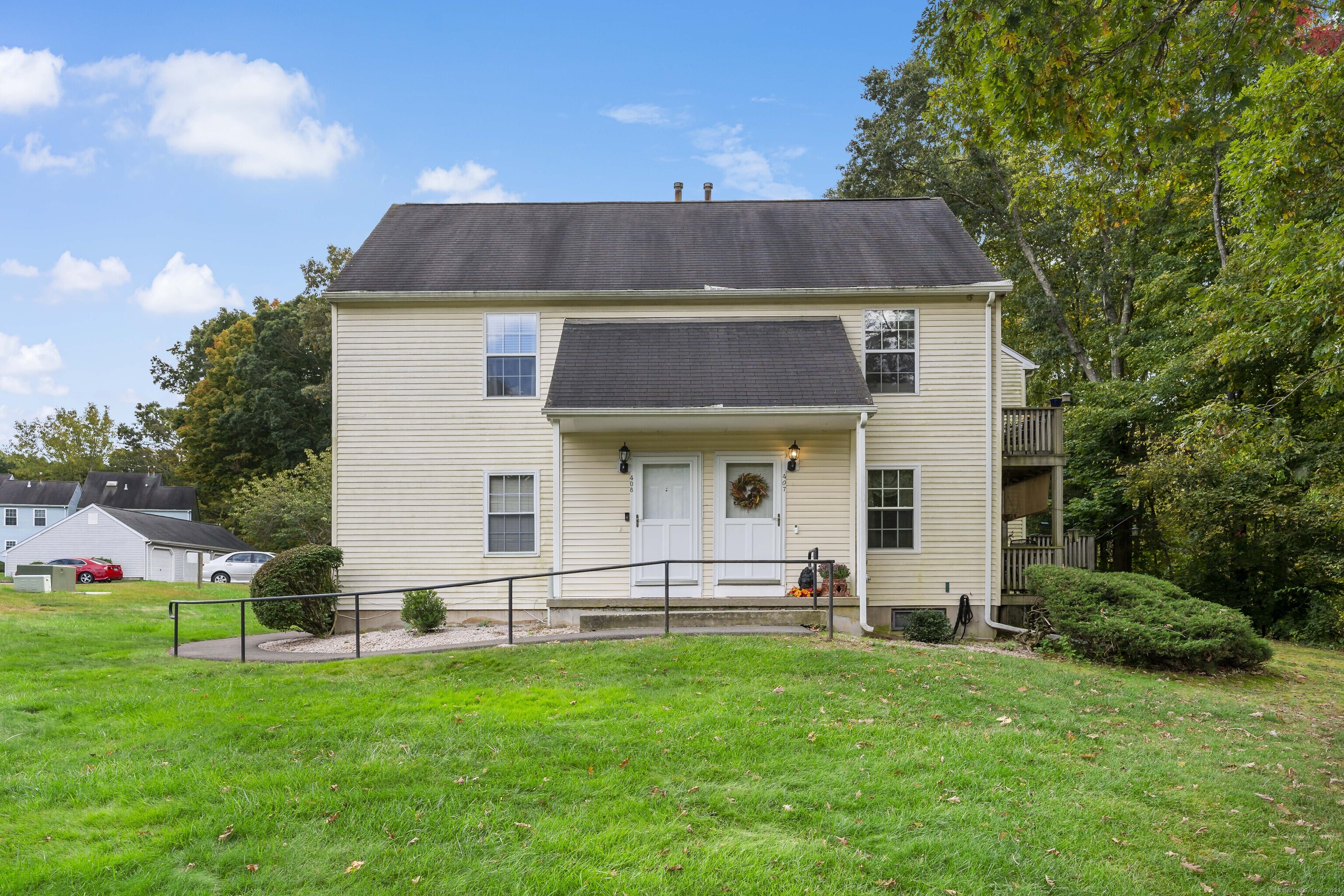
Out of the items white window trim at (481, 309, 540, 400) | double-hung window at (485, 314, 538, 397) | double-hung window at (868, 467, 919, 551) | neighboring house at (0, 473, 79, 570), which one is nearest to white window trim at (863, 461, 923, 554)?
double-hung window at (868, 467, 919, 551)

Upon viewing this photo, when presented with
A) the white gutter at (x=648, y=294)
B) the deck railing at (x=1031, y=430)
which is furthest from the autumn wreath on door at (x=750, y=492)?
the deck railing at (x=1031, y=430)

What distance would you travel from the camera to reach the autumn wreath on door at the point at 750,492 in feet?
38.8

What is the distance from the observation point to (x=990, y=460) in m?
12.3

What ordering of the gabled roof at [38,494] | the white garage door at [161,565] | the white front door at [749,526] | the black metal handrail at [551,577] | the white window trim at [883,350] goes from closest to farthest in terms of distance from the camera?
the black metal handrail at [551,577] → the white front door at [749,526] → the white window trim at [883,350] → the white garage door at [161,565] → the gabled roof at [38,494]

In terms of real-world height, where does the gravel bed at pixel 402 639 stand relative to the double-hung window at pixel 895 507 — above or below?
below

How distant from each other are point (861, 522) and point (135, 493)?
2189 inches

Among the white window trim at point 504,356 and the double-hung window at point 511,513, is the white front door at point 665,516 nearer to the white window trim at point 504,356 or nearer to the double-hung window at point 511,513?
the double-hung window at point 511,513

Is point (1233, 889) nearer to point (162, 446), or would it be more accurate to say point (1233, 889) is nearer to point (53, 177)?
point (53, 177)

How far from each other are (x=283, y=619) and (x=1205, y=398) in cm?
1966

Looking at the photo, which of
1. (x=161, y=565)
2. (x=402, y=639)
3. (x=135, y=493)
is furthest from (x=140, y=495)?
(x=402, y=639)

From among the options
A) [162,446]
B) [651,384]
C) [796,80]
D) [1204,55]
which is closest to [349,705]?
[651,384]

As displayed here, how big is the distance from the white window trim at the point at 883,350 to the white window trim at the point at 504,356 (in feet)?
1.02

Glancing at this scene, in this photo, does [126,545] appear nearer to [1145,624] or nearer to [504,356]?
[504,356]

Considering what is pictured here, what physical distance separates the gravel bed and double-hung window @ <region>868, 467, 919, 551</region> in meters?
5.29
